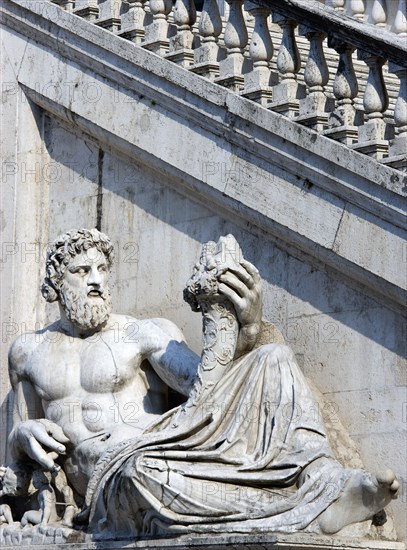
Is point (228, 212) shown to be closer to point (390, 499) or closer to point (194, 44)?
point (194, 44)

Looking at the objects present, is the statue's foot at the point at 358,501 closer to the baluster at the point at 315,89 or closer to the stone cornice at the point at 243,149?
the stone cornice at the point at 243,149

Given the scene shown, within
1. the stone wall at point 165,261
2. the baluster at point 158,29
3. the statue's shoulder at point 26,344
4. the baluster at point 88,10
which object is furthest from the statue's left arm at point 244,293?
the baluster at point 88,10

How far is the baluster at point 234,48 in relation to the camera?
16422 millimetres

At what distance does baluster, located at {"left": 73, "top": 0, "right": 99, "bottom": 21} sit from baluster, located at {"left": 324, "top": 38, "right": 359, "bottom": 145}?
2.34m

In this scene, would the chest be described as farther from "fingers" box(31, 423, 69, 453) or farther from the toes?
the toes

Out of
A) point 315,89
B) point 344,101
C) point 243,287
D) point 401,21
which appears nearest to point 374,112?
point 344,101

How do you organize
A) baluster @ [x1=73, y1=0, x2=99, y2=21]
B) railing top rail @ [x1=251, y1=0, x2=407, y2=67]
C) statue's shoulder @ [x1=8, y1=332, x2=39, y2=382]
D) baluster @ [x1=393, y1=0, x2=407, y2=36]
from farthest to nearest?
baluster @ [x1=393, y1=0, x2=407, y2=36] < baluster @ [x1=73, y1=0, x2=99, y2=21] < statue's shoulder @ [x1=8, y1=332, x2=39, y2=382] < railing top rail @ [x1=251, y1=0, x2=407, y2=67]

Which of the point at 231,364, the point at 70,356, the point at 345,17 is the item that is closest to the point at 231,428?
the point at 231,364

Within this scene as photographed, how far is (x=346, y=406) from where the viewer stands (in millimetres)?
15602

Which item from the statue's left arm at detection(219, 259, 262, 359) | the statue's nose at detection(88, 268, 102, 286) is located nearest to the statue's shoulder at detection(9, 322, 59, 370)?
the statue's nose at detection(88, 268, 102, 286)

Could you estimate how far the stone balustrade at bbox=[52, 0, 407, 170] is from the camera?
51.0 ft

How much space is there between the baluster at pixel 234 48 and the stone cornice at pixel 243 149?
13 centimetres

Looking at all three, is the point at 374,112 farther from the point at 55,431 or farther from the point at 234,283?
the point at 55,431

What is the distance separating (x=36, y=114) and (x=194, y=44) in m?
1.64
